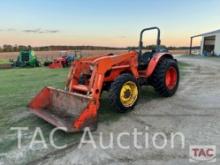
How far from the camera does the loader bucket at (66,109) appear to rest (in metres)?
4.19

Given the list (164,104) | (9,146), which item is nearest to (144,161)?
(9,146)

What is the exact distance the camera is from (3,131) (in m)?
4.53

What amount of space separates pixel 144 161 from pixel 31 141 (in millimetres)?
1839

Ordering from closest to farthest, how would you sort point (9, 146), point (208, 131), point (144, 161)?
point (144, 161) < point (9, 146) < point (208, 131)

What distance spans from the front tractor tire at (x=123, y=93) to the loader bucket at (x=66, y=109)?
69cm

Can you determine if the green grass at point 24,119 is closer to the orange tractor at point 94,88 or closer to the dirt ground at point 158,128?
the dirt ground at point 158,128

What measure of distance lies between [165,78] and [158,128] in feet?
7.39

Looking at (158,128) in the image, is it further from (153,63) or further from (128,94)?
(153,63)

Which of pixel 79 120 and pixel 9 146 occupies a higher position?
pixel 79 120

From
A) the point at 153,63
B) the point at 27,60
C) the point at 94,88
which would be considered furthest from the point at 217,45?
the point at 94,88

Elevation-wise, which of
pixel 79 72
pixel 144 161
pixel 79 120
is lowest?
pixel 144 161

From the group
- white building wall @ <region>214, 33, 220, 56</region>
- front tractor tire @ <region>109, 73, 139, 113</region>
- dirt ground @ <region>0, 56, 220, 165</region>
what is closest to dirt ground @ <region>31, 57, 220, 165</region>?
dirt ground @ <region>0, 56, 220, 165</region>

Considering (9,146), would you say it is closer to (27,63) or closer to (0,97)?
(0,97)

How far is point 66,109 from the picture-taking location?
5.02m
